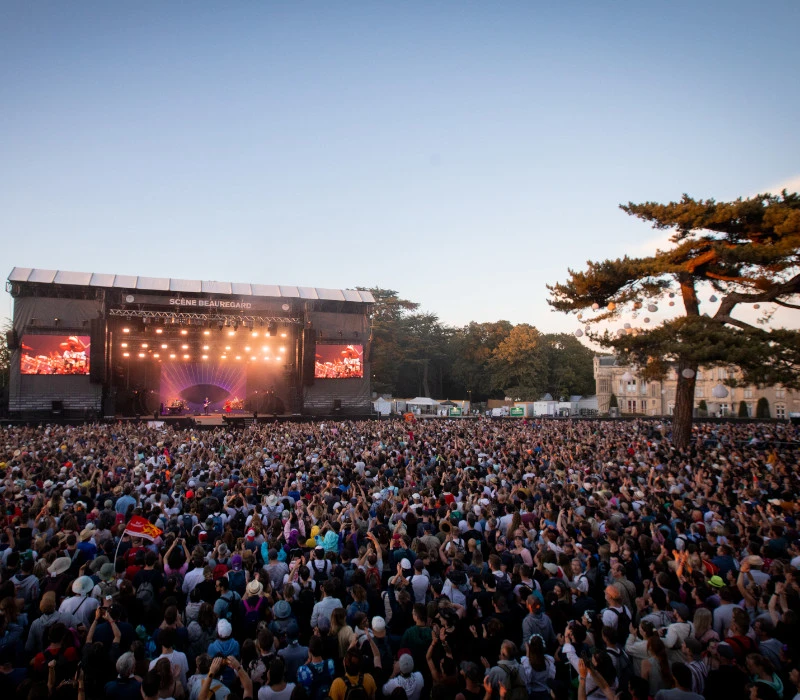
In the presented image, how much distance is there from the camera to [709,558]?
16.3 ft

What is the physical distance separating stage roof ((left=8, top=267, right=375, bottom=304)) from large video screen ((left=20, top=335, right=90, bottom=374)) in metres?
2.95

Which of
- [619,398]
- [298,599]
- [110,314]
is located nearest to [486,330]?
[619,398]

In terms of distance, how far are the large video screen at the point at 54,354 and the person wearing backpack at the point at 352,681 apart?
27049mm

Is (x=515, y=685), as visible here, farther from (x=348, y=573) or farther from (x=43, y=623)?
(x=43, y=623)

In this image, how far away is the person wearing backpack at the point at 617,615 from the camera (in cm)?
357

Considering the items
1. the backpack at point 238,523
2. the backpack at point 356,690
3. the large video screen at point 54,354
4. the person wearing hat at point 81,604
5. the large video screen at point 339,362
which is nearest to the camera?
the backpack at point 356,690

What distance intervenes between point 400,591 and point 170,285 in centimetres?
2783

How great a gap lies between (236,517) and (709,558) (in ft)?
18.9

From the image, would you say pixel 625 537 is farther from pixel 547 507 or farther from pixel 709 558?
pixel 547 507

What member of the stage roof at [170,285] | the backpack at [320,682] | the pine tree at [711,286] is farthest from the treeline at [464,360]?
the backpack at [320,682]

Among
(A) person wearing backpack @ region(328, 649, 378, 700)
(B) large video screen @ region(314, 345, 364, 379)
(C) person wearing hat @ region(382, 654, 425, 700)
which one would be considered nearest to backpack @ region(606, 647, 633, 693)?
(C) person wearing hat @ region(382, 654, 425, 700)

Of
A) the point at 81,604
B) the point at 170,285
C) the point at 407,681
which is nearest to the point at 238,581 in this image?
the point at 81,604

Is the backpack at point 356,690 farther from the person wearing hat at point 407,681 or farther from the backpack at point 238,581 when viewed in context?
the backpack at point 238,581

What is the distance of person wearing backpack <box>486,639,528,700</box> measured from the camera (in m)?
2.76
